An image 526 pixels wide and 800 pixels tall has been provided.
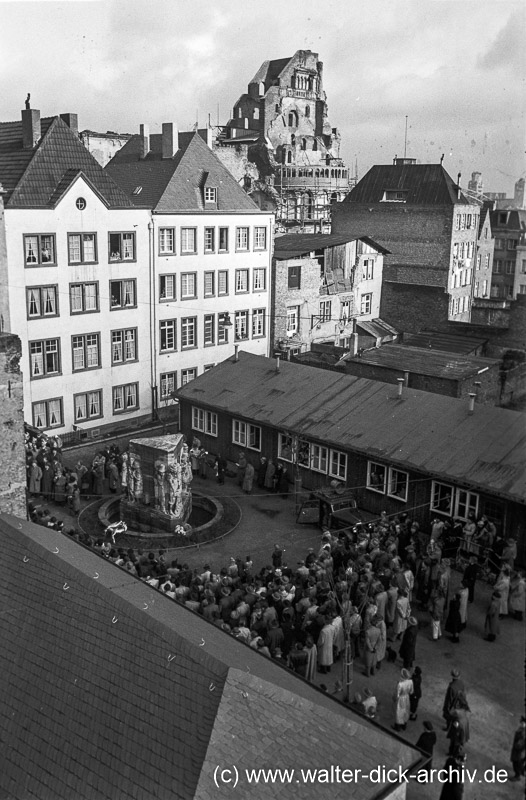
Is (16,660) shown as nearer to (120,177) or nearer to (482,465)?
(482,465)

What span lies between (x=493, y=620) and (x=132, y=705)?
12450 mm

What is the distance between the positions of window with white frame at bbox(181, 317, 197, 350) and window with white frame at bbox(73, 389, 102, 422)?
692cm

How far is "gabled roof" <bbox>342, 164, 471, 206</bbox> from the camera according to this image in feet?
222

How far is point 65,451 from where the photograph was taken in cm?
3728

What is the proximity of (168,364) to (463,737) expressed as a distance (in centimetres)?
3481

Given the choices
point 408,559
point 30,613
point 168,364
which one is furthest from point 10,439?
point 168,364

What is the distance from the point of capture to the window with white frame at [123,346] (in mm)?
45094

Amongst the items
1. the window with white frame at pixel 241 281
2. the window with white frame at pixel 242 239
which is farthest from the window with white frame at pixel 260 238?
the window with white frame at pixel 241 281

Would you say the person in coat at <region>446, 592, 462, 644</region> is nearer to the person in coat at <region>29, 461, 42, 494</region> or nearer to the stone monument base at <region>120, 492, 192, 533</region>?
the stone monument base at <region>120, 492, 192, 533</region>

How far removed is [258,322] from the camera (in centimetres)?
5384

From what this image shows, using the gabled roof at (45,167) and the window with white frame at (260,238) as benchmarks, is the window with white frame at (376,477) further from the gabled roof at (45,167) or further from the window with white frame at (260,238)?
the window with white frame at (260,238)

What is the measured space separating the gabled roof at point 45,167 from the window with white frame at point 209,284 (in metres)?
7.07

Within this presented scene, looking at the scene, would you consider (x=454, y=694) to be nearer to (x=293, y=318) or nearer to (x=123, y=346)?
(x=123, y=346)

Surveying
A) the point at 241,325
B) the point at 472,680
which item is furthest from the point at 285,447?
the point at 241,325
